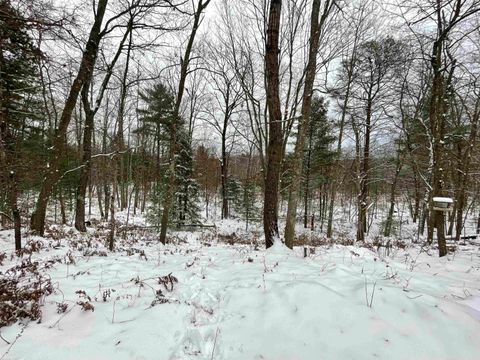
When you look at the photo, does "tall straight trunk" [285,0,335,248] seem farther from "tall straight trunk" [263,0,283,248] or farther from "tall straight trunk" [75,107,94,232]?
"tall straight trunk" [75,107,94,232]

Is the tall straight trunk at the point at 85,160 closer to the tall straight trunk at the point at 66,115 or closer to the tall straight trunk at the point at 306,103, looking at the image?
the tall straight trunk at the point at 66,115

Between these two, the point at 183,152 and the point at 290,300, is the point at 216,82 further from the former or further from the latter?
the point at 290,300

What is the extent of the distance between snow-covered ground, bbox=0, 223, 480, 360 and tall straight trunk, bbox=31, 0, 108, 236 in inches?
201

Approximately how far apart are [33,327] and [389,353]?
360 centimetres

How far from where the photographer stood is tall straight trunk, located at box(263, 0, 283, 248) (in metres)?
6.00

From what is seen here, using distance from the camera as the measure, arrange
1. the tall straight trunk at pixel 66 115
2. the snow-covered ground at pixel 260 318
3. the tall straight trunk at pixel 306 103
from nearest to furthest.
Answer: the snow-covered ground at pixel 260 318 → the tall straight trunk at pixel 306 103 → the tall straight trunk at pixel 66 115

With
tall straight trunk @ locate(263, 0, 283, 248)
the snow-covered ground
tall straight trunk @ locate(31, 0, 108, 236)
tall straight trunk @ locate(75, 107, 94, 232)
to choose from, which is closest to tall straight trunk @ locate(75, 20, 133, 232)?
tall straight trunk @ locate(75, 107, 94, 232)

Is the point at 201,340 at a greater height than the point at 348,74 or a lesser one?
lesser

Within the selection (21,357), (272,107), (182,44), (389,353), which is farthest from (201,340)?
(182,44)

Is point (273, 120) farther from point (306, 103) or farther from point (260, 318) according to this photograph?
point (260, 318)

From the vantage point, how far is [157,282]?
4078 millimetres

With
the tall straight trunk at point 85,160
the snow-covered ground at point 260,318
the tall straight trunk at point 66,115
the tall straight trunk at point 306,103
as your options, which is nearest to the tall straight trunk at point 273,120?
the tall straight trunk at point 306,103

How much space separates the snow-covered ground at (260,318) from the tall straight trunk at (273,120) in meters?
2.16

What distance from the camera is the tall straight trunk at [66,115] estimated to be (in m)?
7.91
